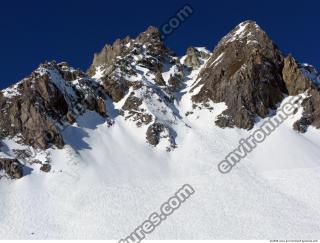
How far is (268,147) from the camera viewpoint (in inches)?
3086

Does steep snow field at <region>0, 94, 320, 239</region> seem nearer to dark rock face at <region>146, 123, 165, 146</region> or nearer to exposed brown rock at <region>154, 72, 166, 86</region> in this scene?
dark rock face at <region>146, 123, 165, 146</region>

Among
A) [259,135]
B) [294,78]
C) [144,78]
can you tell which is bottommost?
[259,135]

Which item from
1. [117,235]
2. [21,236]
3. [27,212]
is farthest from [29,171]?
[117,235]

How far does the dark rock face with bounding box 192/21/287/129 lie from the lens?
87500 mm

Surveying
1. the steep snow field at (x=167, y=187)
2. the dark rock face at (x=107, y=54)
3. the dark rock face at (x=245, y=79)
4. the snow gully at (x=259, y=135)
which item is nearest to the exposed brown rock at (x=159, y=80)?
the dark rock face at (x=245, y=79)

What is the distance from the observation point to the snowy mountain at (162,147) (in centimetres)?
5928

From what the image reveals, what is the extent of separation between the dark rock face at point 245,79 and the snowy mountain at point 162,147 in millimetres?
217

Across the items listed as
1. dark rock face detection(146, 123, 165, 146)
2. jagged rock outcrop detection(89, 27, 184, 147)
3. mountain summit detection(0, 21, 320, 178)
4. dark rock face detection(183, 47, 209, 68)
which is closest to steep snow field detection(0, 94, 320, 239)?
dark rock face detection(146, 123, 165, 146)

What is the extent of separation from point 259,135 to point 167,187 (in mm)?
21398

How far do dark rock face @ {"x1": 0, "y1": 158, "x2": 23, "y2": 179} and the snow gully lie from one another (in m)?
26.8

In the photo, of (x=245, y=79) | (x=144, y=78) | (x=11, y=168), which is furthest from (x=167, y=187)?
(x=144, y=78)

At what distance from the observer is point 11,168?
220 ft

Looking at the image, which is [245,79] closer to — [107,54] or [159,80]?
[159,80]

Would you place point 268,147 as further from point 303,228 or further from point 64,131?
point 64,131
